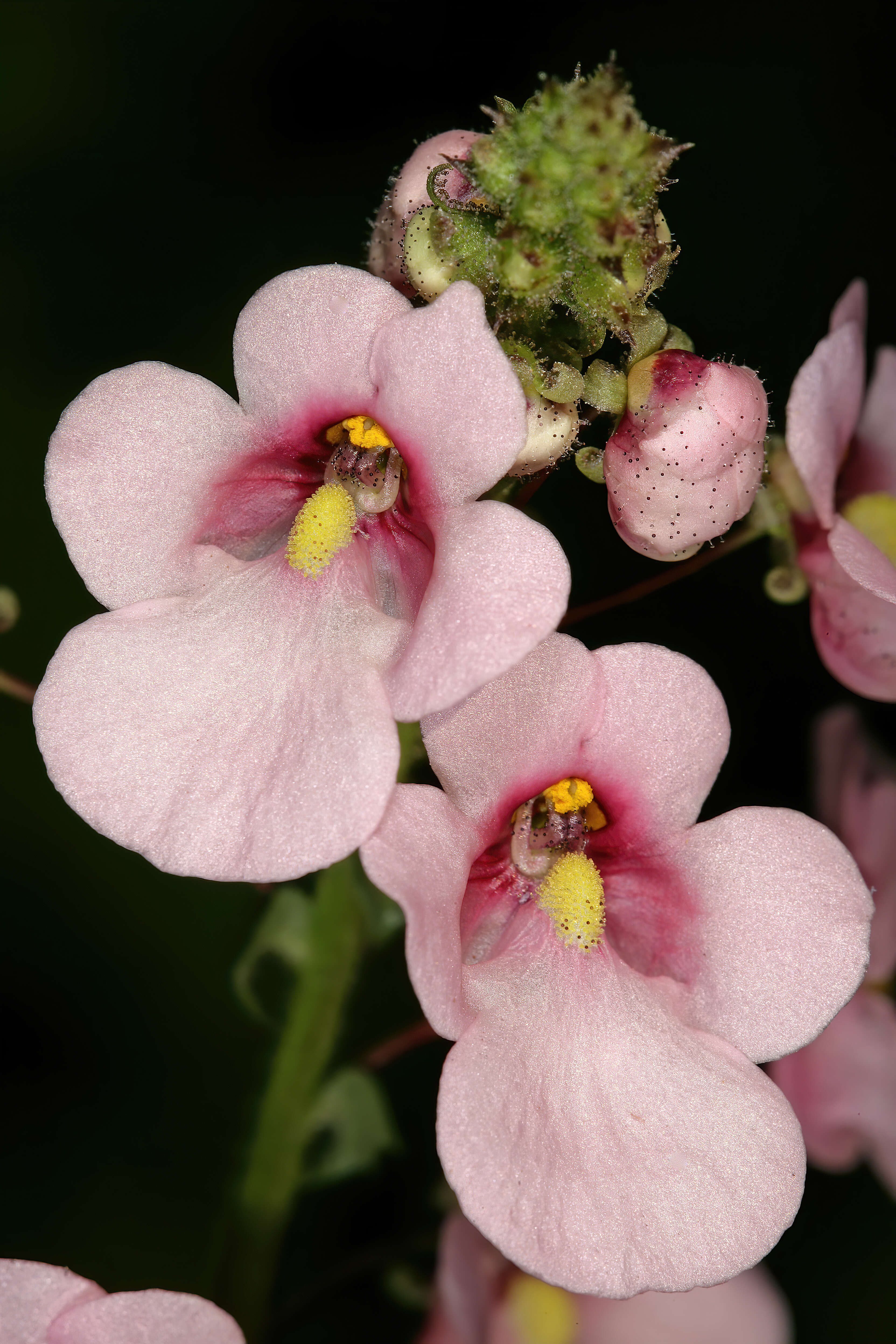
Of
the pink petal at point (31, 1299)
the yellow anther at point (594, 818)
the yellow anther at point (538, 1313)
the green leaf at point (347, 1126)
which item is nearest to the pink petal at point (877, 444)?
the yellow anther at point (594, 818)

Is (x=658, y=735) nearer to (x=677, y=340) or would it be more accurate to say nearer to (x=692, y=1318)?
(x=677, y=340)

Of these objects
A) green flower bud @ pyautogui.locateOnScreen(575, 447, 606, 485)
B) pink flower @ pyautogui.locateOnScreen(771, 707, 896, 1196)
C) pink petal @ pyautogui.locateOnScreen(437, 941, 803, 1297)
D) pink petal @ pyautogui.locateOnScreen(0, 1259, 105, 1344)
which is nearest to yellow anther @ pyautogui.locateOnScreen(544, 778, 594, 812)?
pink petal @ pyautogui.locateOnScreen(437, 941, 803, 1297)

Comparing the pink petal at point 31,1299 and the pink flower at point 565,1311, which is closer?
the pink petal at point 31,1299

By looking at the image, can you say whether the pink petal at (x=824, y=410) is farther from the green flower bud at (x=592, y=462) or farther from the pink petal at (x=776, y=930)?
the pink petal at (x=776, y=930)

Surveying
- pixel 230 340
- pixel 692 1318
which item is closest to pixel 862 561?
pixel 692 1318

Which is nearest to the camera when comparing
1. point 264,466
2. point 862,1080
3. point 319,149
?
point 264,466

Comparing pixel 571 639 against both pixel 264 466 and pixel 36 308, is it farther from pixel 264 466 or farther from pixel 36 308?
pixel 36 308

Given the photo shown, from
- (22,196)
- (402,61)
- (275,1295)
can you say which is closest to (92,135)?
(22,196)
